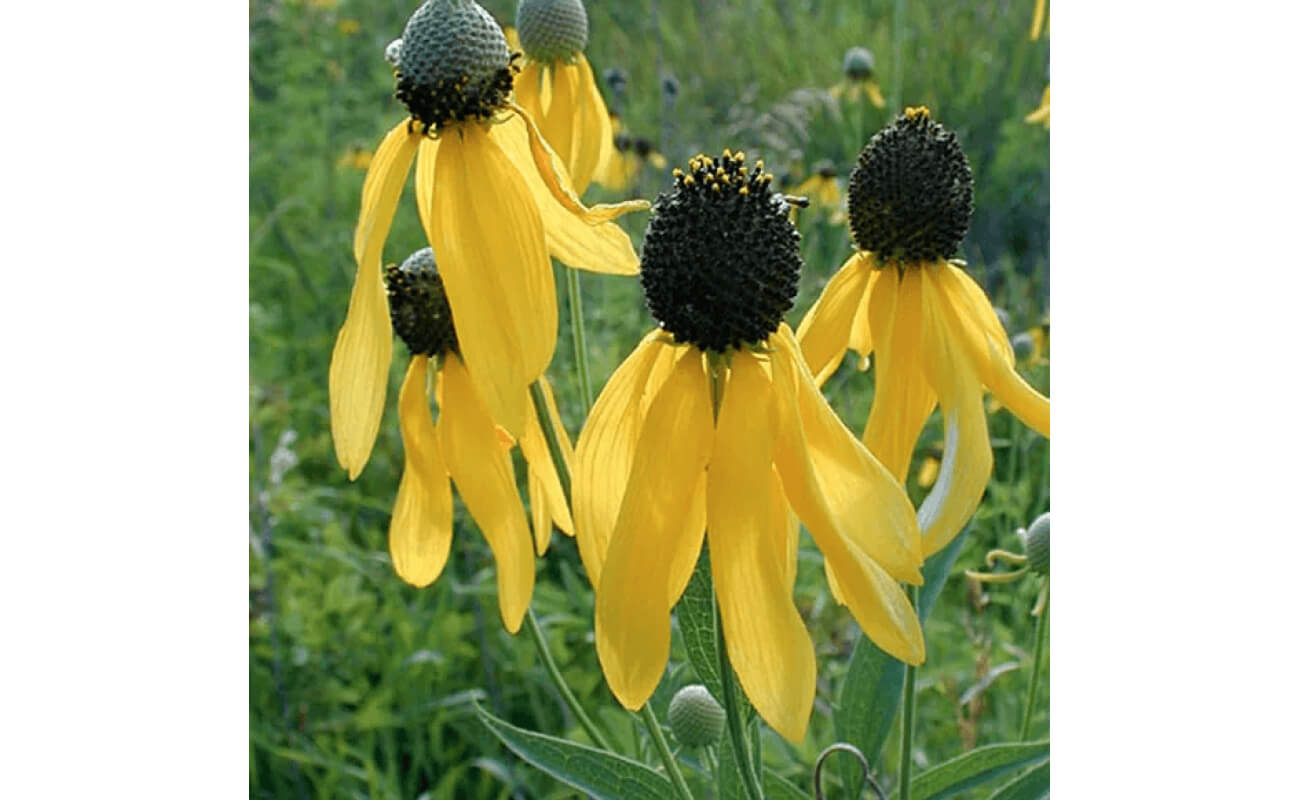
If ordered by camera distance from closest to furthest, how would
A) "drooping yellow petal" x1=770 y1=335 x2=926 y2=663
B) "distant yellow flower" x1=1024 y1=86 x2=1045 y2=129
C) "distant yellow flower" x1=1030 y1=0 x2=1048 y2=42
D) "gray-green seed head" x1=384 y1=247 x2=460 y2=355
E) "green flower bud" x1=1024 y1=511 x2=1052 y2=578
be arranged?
"drooping yellow petal" x1=770 y1=335 x2=926 y2=663, "gray-green seed head" x1=384 y1=247 x2=460 y2=355, "green flower bud" x1=1024 y1=511 x2=1052 y2=578, "distant yellow flower" x1=1030 y1=0 x2=1048 y2=42, "distant yellow flower" x1=1024 y1=86 x2=1045 y2=129

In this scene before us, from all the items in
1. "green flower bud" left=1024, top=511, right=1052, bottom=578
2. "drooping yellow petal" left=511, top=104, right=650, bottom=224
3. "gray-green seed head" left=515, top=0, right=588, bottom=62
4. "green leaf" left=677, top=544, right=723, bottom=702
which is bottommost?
"green flower bud" left=1024, top=511, right=1052, bottom=578

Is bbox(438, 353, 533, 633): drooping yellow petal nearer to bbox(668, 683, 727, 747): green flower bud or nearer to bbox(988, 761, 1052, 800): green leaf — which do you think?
bbox(668, 683, 727, 747): green flower bud

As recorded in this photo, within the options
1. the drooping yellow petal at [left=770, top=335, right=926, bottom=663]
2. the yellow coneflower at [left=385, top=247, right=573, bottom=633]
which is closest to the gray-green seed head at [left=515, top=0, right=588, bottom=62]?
the yellow coneflower at [left=385, top=247, right=573, bottom=633]

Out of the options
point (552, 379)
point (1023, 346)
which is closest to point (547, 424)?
point (1023, 346)

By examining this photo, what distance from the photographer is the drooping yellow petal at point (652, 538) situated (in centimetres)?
66

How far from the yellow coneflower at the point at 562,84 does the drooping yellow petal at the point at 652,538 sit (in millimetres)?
409

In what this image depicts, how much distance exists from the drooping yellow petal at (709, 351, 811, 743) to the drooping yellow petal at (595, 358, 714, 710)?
13mm

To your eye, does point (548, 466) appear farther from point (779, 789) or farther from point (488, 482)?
point (779, 789)

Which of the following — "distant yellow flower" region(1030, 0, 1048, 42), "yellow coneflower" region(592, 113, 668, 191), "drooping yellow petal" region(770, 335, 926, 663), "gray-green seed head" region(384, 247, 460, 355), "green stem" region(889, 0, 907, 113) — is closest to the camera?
"drooping yellow petal" region(770, 335, 926, 663)

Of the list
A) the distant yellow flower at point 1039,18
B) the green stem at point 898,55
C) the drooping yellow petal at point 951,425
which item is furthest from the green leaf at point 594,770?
the green stem at point 898,55

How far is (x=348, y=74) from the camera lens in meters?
2.23

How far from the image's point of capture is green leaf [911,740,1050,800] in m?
0.89
